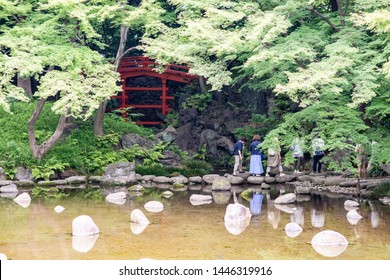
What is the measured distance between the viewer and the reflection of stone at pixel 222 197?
54.5ft

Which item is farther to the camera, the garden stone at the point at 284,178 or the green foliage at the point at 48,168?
the garden stone at the point at 284,178

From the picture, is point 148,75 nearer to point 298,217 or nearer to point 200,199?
point 200,199

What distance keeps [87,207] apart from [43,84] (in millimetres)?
6220

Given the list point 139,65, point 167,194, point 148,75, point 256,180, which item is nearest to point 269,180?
point 256,180

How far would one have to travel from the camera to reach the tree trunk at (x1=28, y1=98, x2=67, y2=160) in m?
21.5

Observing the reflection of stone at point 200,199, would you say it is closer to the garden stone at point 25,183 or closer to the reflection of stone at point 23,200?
the reflection of stone at point 23,200

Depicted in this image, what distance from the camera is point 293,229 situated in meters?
12.0

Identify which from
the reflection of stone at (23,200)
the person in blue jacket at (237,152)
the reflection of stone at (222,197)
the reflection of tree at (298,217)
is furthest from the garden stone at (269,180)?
the reflection of stone at (23,200)

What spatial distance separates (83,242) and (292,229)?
14.2 feet

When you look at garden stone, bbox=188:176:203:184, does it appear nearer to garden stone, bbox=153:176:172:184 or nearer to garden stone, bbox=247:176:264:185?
garden stone, bbox=153:176:172:184

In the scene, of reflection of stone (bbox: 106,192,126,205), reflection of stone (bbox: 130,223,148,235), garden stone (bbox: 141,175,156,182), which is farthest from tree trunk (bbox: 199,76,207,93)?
reflection of stone (bbox: 130,223,148,235)

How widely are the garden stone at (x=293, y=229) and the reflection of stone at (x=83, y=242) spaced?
3923 mm

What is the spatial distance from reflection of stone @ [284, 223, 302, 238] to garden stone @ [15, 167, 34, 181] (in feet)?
39.2
